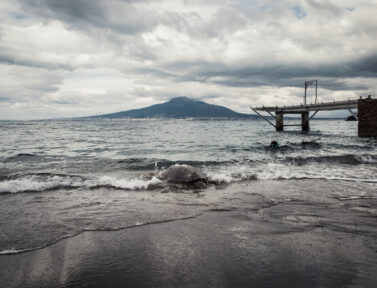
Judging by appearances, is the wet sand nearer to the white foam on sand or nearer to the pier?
the white foam on sand

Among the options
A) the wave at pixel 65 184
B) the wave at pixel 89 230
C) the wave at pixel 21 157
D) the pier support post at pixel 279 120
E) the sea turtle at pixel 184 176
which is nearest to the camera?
the wave at pixel 89 230

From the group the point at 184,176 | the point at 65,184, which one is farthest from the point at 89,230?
the point at 184,176

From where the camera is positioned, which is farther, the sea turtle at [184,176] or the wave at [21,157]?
the wave at [21,157]

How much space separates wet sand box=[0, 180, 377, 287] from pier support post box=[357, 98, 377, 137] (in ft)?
75.3

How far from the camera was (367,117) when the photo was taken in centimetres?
2428

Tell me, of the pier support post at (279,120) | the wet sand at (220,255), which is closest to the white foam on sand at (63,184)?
the wet sand at (220,255)

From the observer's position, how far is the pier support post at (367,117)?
23344mm

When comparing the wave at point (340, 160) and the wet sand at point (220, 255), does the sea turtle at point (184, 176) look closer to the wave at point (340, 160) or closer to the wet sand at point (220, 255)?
the wet sand at point (220, 255)

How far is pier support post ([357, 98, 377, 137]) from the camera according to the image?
919 inches

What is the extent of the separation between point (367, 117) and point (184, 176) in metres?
23.7

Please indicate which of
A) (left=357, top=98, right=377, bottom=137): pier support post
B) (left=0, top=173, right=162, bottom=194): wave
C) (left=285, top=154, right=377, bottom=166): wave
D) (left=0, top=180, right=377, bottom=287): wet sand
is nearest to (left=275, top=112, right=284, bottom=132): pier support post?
(left=357, top=98, right=377, bottom=137): pier support post

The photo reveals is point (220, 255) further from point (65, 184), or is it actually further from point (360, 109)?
point (360, 109)

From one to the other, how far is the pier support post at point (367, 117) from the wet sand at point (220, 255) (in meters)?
22.9

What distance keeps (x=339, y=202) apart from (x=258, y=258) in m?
3.86
